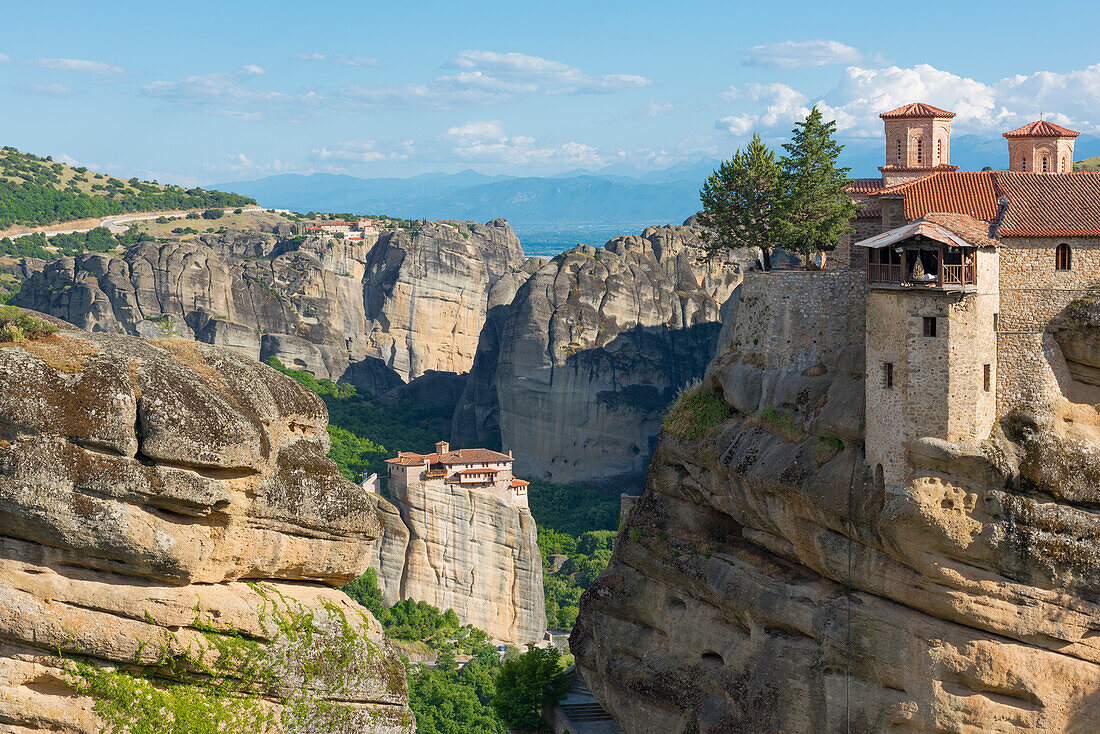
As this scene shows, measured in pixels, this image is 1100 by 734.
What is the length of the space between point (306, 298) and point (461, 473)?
168 ft

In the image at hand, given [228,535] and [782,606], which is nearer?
[228,535]

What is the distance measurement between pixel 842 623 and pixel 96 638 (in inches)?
781

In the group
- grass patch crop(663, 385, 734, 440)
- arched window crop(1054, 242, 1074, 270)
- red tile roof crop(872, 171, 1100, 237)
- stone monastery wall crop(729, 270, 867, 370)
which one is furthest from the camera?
grass patch crop(663, 385, 734, 440)

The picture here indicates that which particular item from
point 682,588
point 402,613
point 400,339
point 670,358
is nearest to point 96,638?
point 682,588

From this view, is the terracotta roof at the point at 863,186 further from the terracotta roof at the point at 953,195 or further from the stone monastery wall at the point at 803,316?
the terracotta roof at the point at 953,195

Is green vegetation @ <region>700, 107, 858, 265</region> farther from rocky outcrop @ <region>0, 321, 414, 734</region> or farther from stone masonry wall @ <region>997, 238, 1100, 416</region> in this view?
rocky outcrop @ <region>0, 321, 414, 734</region>

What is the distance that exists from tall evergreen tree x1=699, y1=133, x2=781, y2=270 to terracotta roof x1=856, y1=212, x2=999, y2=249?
9.45 m

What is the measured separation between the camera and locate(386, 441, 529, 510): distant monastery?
70.4 meters

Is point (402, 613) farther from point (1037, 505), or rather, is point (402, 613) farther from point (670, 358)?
point (1037, 505)

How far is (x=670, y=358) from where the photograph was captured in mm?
95562

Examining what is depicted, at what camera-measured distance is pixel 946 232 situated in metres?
31.3

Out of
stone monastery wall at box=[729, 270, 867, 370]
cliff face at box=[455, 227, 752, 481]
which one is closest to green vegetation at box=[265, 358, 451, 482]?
cliff face at box=[455, 227, 752, 481]

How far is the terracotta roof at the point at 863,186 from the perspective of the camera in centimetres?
4221

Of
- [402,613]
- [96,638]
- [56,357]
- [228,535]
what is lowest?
[402,613]
